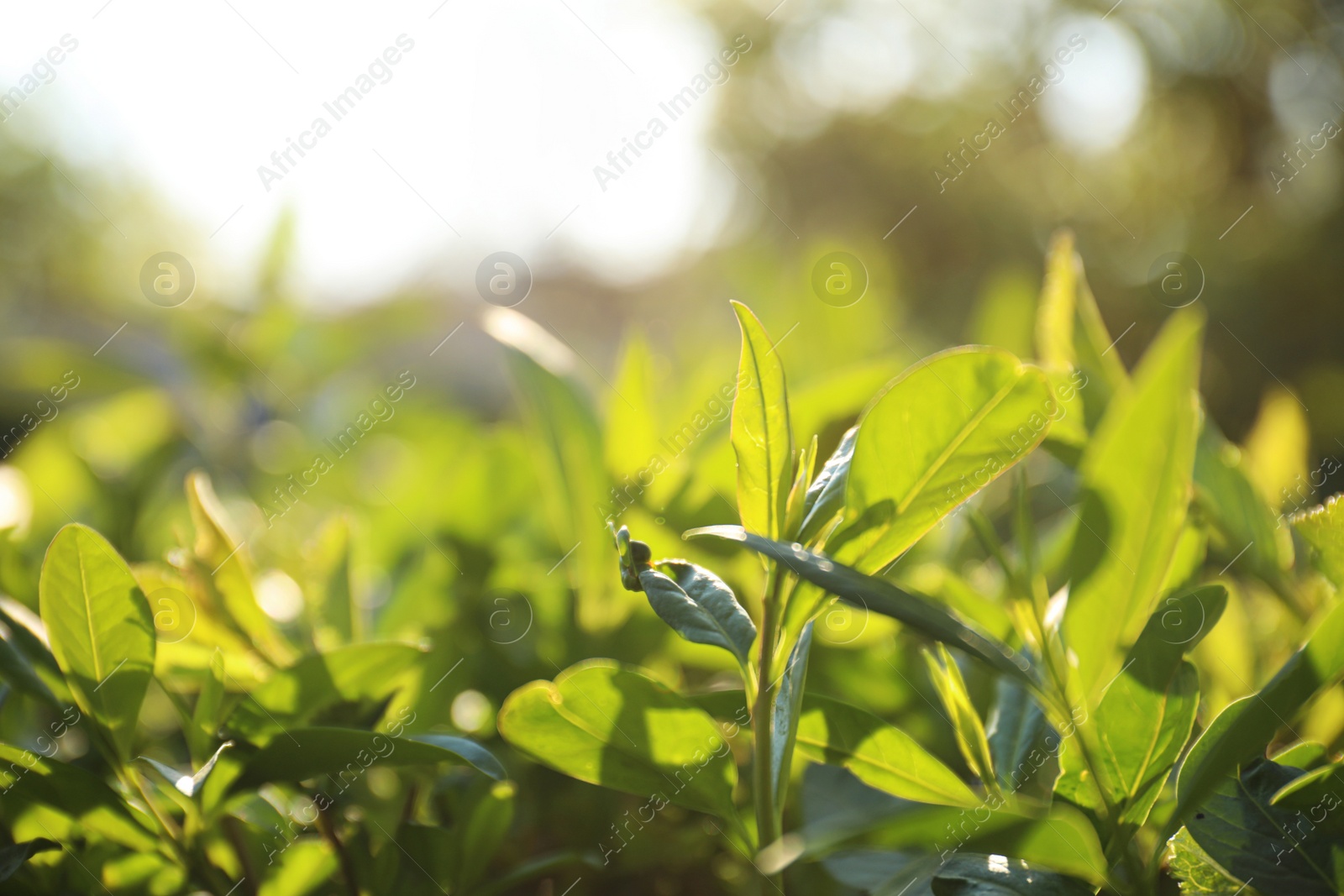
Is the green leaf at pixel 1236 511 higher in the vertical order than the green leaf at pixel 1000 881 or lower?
higher

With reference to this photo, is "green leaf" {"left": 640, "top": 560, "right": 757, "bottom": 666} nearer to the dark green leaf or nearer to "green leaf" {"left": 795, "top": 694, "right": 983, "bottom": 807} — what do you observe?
"green leaf" {"left": 795, "top": 694, "right": 983, "bottom": 807}

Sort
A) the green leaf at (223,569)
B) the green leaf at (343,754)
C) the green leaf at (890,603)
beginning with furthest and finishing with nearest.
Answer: the green leaf at (223,569), the green leaf at (343,754), the green leaf at (890,603)

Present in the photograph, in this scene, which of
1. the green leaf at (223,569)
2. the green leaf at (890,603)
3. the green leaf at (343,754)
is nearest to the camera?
the green leaf at (890,603)

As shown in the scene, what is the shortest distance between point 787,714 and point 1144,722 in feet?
0.60

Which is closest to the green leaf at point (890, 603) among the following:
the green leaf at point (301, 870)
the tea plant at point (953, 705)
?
the tea plant at point (953, 705)

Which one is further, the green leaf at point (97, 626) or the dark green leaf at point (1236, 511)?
the dark green leaf at point (1236, 511)

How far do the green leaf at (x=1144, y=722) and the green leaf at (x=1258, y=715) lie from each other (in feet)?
0.05

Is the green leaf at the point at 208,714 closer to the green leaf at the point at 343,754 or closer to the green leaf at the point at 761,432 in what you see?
the green leaf at the point at 343,754

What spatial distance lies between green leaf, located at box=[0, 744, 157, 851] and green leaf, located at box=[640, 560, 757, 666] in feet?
1.03

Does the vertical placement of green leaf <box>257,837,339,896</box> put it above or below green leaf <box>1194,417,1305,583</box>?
below

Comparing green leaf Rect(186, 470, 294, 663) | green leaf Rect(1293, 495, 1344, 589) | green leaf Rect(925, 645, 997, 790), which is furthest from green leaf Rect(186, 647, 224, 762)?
green leaf Rect(1293, 495, 1344, 589)

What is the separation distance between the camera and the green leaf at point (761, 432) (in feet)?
1.23

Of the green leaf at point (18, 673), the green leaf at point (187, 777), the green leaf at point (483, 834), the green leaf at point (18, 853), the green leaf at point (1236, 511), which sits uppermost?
the green leaf at point (1236, 511)

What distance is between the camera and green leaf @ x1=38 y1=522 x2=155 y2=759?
41cm
